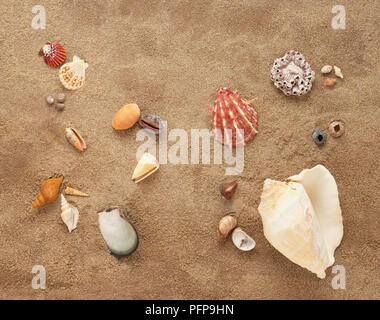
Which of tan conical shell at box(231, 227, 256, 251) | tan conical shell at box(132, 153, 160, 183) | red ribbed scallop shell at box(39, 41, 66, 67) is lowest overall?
tan conical shell at box(231, 227, 256, 251)

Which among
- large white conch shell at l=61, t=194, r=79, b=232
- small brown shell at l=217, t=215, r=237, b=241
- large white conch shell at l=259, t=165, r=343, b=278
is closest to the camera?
large white conch shell at l=259, t=165, r=343, b=278

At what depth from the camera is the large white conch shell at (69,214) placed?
10.5 feet

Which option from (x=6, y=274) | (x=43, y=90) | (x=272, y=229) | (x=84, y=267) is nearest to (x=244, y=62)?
(x=272, y=229)

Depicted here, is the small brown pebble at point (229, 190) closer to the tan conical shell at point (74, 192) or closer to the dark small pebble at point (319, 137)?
the dark small pebble at point (319, 137)

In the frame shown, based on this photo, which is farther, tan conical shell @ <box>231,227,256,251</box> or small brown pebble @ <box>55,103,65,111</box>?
small brown pebble @ <box>55,103,65,111</box>

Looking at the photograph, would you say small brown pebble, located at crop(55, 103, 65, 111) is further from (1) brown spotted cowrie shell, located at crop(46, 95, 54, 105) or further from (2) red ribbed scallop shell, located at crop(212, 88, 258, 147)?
(2) red ribbed scallop shell, located at crop(212, 88, 258, 147)

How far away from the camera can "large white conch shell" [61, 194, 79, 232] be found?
10.5 ft

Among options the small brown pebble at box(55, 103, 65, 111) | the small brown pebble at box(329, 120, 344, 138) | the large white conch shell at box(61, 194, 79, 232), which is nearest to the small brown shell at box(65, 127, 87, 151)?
the small brown pebble at box(55, 103, 65, 111)

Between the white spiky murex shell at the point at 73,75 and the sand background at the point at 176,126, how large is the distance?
0.25 ft

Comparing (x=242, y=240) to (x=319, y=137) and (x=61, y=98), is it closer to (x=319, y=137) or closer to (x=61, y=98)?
(x=319, y=137)

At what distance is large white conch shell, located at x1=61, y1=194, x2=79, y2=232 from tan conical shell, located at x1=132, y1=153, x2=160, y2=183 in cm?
56

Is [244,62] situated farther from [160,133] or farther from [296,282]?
[296,282]

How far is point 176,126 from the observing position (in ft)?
10.6

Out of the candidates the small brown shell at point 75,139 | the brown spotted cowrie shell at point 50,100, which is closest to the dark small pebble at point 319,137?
the small brown shell at point 75,139
